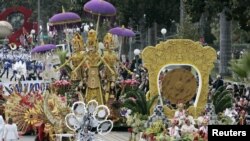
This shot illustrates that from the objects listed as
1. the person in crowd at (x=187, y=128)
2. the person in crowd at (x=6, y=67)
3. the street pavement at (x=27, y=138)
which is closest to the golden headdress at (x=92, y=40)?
the street pavement at (x=27, y=138)

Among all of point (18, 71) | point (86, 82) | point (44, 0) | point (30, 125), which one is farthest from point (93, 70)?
point (44, 0)

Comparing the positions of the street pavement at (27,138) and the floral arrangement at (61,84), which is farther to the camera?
the floral arrangement at (61,84)

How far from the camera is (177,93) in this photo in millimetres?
24797

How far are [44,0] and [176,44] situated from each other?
65.1m

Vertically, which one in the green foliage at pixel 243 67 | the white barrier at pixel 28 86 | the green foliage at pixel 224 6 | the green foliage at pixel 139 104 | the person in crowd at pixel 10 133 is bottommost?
the person in crowd at pixel 10 133

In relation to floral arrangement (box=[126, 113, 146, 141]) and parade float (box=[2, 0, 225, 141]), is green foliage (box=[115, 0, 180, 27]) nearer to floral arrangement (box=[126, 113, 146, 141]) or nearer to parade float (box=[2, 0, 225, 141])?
parade float (box=[2, 0, 225, 141])

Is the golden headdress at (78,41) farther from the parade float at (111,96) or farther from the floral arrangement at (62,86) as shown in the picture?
the floral arrangement at (62,86)

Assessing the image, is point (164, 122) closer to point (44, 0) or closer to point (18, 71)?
point (18, 71)

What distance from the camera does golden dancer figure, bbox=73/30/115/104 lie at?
90.9 ft

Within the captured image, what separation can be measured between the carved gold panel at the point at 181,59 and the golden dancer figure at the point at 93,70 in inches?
110

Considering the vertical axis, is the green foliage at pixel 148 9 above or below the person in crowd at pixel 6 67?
above

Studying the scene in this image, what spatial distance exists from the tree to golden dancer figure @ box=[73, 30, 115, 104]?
7.81 metres

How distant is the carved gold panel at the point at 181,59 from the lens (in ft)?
82.7

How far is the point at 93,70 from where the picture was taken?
27.8 meters
